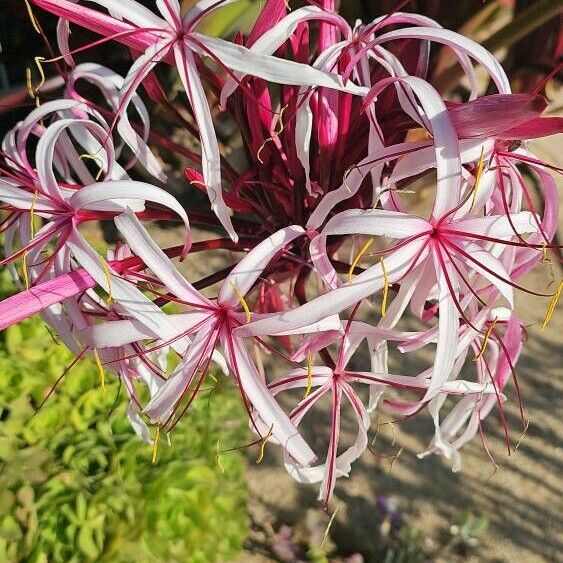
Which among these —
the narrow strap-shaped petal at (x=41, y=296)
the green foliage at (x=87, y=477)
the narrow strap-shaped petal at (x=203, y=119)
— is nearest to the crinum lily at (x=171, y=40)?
the narrow strap-shaped petal at (x=203, y=119)

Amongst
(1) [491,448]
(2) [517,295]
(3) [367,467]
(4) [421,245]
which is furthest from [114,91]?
(2) [517,295]

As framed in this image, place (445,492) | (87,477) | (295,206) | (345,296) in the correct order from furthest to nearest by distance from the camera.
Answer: (445,492), (87,477), (295,206), (345,296)

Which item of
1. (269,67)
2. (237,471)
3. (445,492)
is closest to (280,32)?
(269,67)

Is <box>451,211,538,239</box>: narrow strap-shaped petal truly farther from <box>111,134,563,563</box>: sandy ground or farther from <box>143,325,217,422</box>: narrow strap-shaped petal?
<box>111,134,563,563</box>: sandy ground

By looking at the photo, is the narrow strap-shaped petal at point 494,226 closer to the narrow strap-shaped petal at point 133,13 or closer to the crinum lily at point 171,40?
the crinum lily at point 171,40

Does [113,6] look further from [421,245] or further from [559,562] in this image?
[559,562]

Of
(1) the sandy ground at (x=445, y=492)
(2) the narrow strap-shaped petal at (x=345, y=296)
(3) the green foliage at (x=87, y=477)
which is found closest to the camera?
(2) the narrow strap-shaped petal at (x=345, y=296)

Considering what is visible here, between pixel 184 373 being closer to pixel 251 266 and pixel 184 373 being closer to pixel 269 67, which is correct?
pixel 251 266
